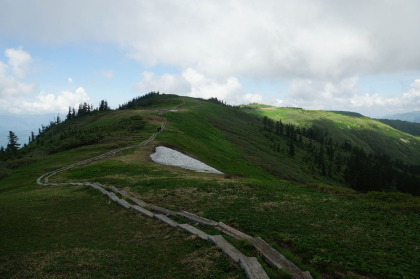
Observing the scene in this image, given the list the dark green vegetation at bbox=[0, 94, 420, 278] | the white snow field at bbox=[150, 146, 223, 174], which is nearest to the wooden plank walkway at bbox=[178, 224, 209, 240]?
the dark green vegetation at bbox=[0, 94, 420, 278]

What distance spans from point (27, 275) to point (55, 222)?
8659 millimetres

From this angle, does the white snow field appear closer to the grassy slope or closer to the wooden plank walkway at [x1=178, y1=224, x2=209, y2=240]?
the grassy slope

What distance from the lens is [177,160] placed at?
54.2 metres

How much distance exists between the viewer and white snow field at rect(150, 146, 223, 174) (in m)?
51.2

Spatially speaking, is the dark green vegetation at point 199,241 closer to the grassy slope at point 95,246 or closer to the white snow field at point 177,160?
the grassy slope at point 95,246

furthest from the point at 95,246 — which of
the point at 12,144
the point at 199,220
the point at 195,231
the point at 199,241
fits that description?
the point at 12,144

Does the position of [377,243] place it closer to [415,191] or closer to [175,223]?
[175,223]

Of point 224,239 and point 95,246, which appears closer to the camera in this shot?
point 224,239

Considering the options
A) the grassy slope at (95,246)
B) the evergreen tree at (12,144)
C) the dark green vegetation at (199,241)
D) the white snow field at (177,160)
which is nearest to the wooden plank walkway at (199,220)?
the dark green vegetation at (199,241)

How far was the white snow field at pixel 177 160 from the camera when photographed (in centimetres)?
5119

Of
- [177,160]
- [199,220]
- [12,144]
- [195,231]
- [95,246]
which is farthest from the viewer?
[12,144]

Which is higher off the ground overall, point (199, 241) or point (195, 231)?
point (195, 231)

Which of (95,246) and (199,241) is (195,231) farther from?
(95,246)

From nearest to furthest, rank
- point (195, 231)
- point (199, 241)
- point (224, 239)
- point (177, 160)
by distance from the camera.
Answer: point (224, 239) → point (199, 241) → point (195, 231) → point (177, 160)
